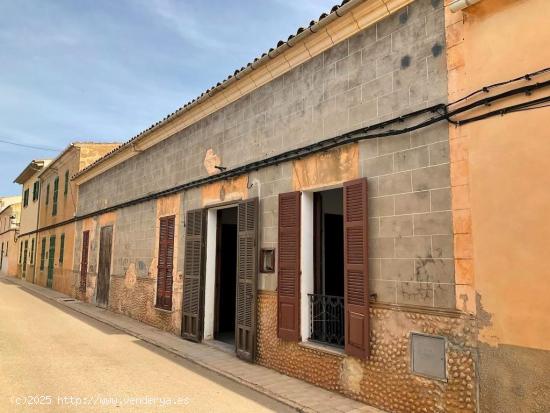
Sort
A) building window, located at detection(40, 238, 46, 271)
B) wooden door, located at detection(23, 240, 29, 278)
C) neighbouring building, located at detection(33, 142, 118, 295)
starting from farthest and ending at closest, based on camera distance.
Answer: wooden door, located at detection(23, 240, 29, 278) → building window, located at detection(40, 238, 46, 271) → neighbouring building, located at detection(33, 142, 118, 295)

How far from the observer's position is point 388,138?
524cm

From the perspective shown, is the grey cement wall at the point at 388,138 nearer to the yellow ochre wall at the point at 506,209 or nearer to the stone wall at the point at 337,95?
the stone wall at the point at 337,95

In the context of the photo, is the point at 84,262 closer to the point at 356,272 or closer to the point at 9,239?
the point at 356,272

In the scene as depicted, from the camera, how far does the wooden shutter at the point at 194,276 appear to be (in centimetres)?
862

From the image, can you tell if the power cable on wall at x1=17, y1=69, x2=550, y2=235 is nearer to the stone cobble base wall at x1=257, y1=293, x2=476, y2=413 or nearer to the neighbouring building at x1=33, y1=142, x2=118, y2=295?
the stone cobble base wall at x1=257, y1=293, x2=476, y2=413

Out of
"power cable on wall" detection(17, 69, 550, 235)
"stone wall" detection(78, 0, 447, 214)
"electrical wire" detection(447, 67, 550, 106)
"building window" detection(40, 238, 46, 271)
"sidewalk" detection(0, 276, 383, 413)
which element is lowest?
"sidewalk" detection(0, 276, 383, 413)

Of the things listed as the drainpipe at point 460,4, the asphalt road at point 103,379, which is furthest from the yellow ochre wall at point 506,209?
the asphalt road at point 103,379

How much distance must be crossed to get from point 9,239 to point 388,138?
37959 millimetres

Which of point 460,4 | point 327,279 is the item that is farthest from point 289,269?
point 460,4

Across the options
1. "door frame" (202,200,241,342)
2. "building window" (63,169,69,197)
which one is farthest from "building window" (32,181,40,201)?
"door frame" (202,200,241,342)

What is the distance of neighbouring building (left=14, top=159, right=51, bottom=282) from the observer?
26219 millimetres

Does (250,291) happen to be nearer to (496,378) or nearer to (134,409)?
(134,409)

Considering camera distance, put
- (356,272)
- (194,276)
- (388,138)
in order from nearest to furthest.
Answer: (388,138) < (356,272) < (194,276)

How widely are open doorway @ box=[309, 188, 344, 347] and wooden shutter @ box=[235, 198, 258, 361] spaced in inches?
45.2
